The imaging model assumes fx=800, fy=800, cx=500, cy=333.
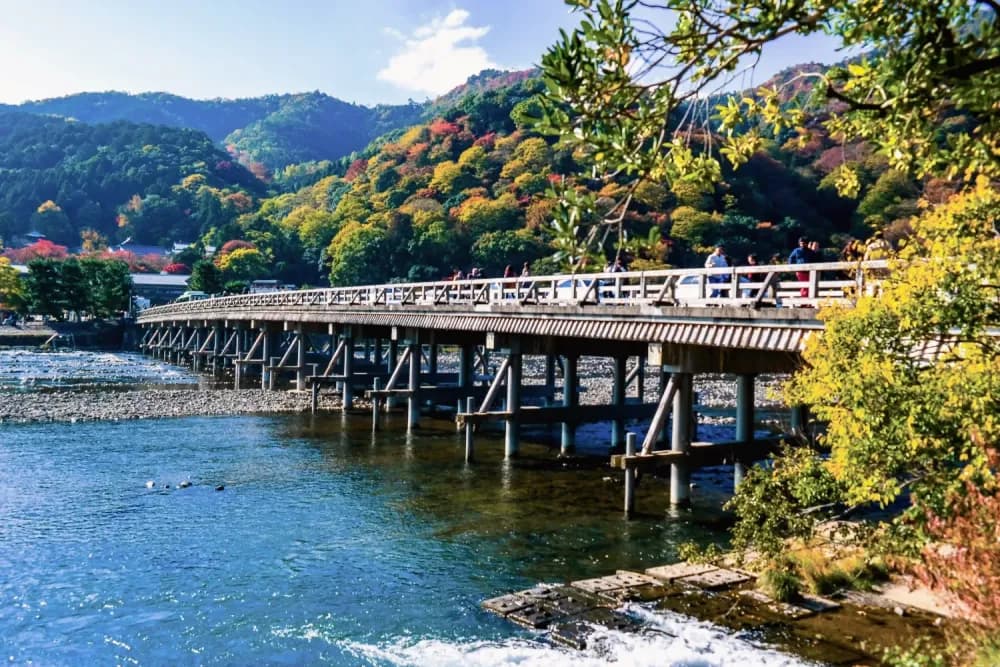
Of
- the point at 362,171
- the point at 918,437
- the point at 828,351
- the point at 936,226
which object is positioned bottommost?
the point at 918,437

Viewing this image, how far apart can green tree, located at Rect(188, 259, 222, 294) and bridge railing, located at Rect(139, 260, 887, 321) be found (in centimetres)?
5223

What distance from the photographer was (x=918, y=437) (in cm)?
677

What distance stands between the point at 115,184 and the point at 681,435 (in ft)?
459

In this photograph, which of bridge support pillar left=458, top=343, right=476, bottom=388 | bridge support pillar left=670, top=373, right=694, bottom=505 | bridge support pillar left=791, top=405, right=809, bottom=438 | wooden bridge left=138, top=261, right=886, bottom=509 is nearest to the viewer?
wooden bridge left=138, top=261, right=886, bottom=509

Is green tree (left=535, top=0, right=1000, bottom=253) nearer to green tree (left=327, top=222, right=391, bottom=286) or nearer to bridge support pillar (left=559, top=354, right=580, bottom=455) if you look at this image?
bridge support pillar (left=559, top=354, right=580, bottom=455)

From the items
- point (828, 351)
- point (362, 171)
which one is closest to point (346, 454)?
point (828, 351)

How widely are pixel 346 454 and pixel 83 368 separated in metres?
34.8

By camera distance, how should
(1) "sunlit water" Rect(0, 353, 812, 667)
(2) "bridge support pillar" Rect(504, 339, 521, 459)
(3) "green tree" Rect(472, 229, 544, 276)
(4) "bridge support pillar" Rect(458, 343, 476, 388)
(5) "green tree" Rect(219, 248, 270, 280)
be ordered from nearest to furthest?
1. (1) "sunlit water" Rect(0, 353, 812, 667)
2. (2) "bridge support pillar" Rect(504, 339, 521, 459)
3. (4) "bridge support pillar" Rect(458, 343, 476, 388)
4. (3) "green tree" Rect(472, 229, 544, 276)
5. (5) "green tree" Rect(219, 248, 270, 280)

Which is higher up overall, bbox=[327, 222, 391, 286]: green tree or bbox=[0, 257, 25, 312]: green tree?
bbox=[327, 222, 391, 286]: green tree

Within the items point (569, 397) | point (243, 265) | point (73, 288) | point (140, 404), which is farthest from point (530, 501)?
point (243, 265)

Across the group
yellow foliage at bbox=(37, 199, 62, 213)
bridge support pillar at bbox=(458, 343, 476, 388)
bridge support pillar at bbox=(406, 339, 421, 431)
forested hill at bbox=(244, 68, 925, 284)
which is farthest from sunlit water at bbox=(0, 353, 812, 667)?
yellow foliage at bbox=(37, 199, 62, 213)

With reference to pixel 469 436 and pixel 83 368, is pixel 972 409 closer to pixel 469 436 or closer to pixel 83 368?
pixel 469 436

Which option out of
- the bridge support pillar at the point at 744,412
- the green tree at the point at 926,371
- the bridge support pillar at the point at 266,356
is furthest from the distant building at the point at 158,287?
the green tree at the point at 926,371

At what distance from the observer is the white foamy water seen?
8.54 m
